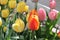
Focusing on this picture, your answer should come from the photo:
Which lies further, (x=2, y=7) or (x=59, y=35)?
(x=2, y=7)

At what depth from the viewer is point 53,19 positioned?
0.48 m

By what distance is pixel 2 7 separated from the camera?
608 mm

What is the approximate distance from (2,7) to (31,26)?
24 cm

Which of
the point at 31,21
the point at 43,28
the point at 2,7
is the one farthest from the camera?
the point at 2,7

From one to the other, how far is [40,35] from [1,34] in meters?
0.12

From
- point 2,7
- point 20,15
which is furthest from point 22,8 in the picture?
point 2,7

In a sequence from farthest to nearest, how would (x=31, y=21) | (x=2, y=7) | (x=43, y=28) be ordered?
1. (x=2, y=7)
2. (x=43, y=28)
3. (x=31, y=21)

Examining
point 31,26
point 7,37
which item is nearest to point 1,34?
point 7,37

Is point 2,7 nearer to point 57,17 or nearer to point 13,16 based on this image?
point 13,16

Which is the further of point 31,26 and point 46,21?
point 46,21

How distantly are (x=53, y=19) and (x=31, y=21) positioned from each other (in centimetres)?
10

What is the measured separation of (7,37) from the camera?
475 mm

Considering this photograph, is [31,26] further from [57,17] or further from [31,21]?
[57,17]

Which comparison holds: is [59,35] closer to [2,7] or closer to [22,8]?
[22,8]
